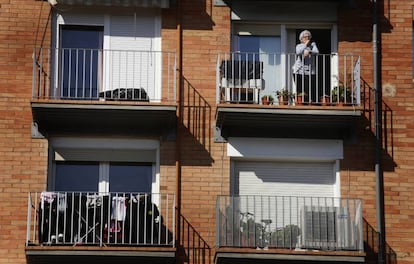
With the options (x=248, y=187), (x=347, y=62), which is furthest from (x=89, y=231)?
(x=347, y=62)

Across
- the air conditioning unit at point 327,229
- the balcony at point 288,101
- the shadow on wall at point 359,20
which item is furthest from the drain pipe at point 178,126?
the shadow on wall at point 359,20

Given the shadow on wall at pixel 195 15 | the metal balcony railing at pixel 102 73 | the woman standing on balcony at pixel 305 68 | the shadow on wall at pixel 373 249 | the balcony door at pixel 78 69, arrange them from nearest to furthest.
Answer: the shadow on wall at pixel 373 249, the woman standing on balcony at pixel 305 68, the metal balcony railing at pixel 102 73, the balcony door at pixel 78 69, the shadow on wall at pixel 195 15

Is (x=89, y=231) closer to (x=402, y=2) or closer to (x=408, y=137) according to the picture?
(x=408, y=137)

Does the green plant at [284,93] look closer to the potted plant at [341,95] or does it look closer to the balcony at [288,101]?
the balcony at [288,101]

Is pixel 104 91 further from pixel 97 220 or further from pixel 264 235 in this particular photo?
pixel 264 235

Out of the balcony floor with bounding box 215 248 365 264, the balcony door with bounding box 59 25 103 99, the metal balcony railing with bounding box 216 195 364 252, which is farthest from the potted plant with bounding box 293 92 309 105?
the balcony door with bounding box 59 25 103 99

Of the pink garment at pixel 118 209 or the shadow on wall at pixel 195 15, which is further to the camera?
the shadow on wall at pixel 195 15

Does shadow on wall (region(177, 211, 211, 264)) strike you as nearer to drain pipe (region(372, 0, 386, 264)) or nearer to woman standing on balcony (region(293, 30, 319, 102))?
drain pipe (region(372, 0, 386, 264))

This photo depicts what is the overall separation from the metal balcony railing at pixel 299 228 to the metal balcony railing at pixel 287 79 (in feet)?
6.02

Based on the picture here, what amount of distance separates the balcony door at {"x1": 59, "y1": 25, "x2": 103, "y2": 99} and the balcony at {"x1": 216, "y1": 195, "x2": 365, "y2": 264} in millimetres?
3252

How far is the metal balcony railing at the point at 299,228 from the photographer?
18.5 metres

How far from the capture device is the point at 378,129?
780 inches

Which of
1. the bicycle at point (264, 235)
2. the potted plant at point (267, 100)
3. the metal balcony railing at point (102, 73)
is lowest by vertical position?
the bicycle at point (264, 235)

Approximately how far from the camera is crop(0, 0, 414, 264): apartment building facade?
18656 mm
